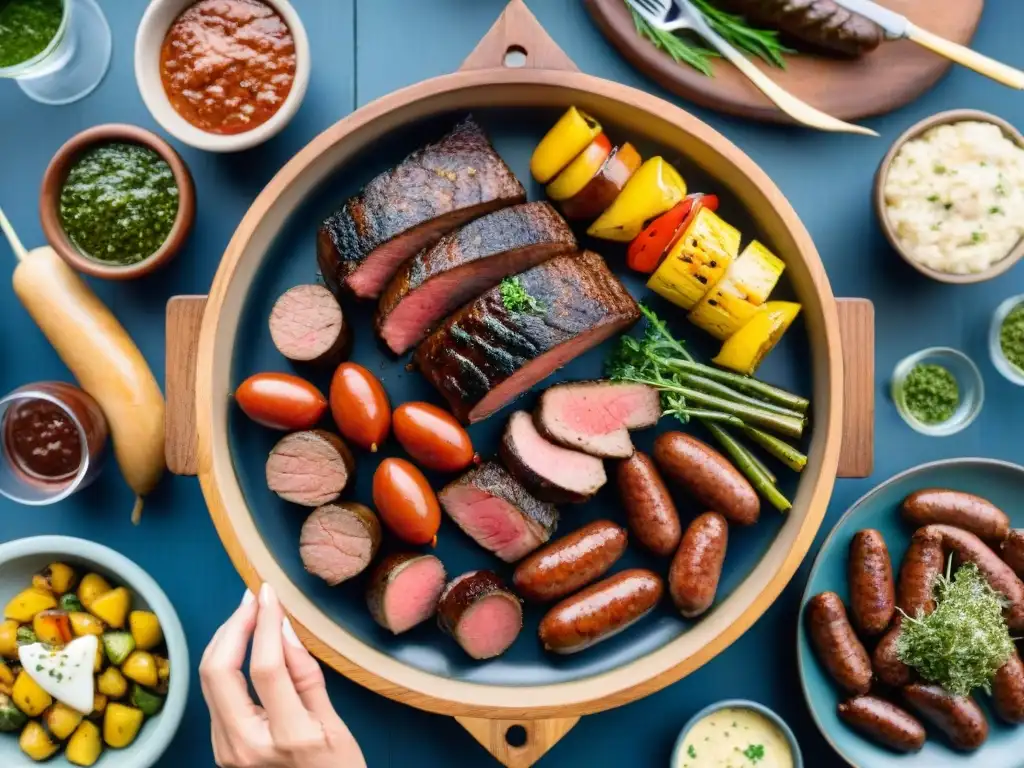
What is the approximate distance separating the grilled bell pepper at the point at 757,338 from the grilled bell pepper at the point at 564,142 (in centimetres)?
71

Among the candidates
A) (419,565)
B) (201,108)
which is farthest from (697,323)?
(201,108)

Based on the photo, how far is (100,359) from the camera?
9.24ft

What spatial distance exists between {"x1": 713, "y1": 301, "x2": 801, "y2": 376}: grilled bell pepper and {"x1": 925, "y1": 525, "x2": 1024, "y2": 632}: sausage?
0.76 meters

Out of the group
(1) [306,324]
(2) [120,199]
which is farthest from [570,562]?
(2) [120,199]

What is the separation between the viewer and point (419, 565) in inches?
107

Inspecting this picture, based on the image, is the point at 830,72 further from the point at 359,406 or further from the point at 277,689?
the point at 277,689

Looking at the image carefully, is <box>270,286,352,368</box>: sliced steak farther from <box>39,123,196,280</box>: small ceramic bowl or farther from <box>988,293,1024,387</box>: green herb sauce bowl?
<box>988,293,1024,387</box>: green herb sauce bowl

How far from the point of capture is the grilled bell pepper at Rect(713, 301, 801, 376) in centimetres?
267

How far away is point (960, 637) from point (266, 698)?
1.91m

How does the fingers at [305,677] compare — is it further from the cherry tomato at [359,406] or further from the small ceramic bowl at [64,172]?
the small ceramic bowl at [64,172]

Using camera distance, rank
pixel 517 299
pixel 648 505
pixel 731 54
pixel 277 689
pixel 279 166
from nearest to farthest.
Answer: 1. pixel 277 689
2. pixel 517 299
3. pixel 648 505
4. pixel 731 54
5. pixel 279 166

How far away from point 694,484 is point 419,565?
2.74ft

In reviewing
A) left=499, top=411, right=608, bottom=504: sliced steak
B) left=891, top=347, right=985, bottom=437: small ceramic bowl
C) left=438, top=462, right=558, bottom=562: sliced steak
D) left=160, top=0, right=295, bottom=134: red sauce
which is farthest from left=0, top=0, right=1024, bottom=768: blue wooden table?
left=499, top=411, right=608, bottom=504: sliced steak

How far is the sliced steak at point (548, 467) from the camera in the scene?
8.95 feet
